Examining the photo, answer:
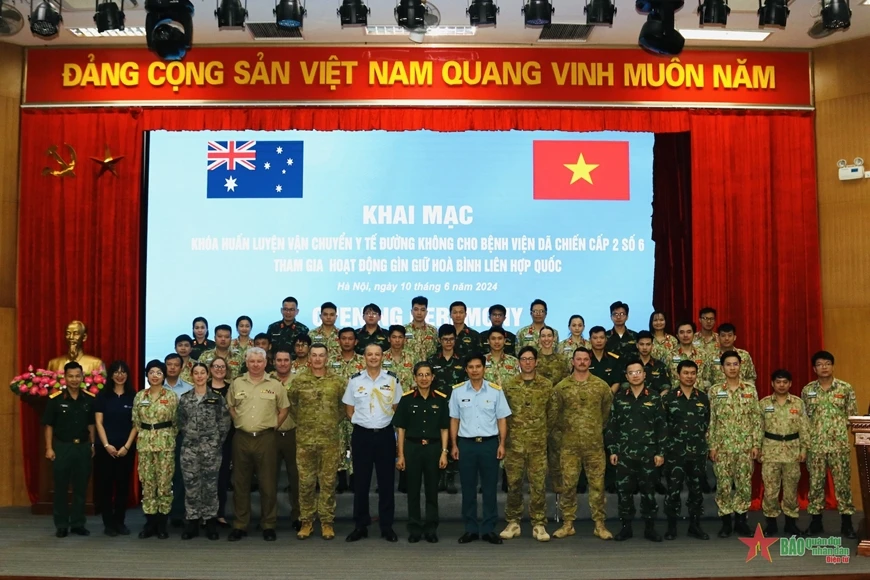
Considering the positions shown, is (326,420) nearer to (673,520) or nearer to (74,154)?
(673,520)

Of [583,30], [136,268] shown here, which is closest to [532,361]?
[583,30]

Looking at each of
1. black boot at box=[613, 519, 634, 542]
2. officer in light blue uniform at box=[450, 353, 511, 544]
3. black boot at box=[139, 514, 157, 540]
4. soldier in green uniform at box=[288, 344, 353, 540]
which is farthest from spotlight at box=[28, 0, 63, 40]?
black boot at box=[613, 519, 634, 542]

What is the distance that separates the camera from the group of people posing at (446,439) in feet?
19.9

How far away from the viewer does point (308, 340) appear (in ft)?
23.0

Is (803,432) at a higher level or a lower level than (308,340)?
lower

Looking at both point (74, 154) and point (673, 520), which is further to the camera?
point (74, 154)

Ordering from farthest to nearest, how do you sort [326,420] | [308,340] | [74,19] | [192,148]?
[192,148], [74,19], [308,340], [326,420]

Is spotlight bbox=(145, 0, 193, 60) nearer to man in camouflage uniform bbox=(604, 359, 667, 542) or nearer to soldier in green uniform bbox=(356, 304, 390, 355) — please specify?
soldier in green uniform bbox=(356, 304, 390, 355)

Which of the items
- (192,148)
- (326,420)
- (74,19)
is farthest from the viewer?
(192,148)

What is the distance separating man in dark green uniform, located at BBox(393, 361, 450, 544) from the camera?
19.7 feet

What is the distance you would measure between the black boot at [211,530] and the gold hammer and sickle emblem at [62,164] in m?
3.84

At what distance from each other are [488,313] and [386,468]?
221 centimetres

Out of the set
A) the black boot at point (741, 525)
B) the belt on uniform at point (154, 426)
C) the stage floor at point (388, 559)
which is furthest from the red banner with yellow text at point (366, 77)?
the stage floor at point (388, 559)

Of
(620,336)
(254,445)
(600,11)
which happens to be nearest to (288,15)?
(600,11)
